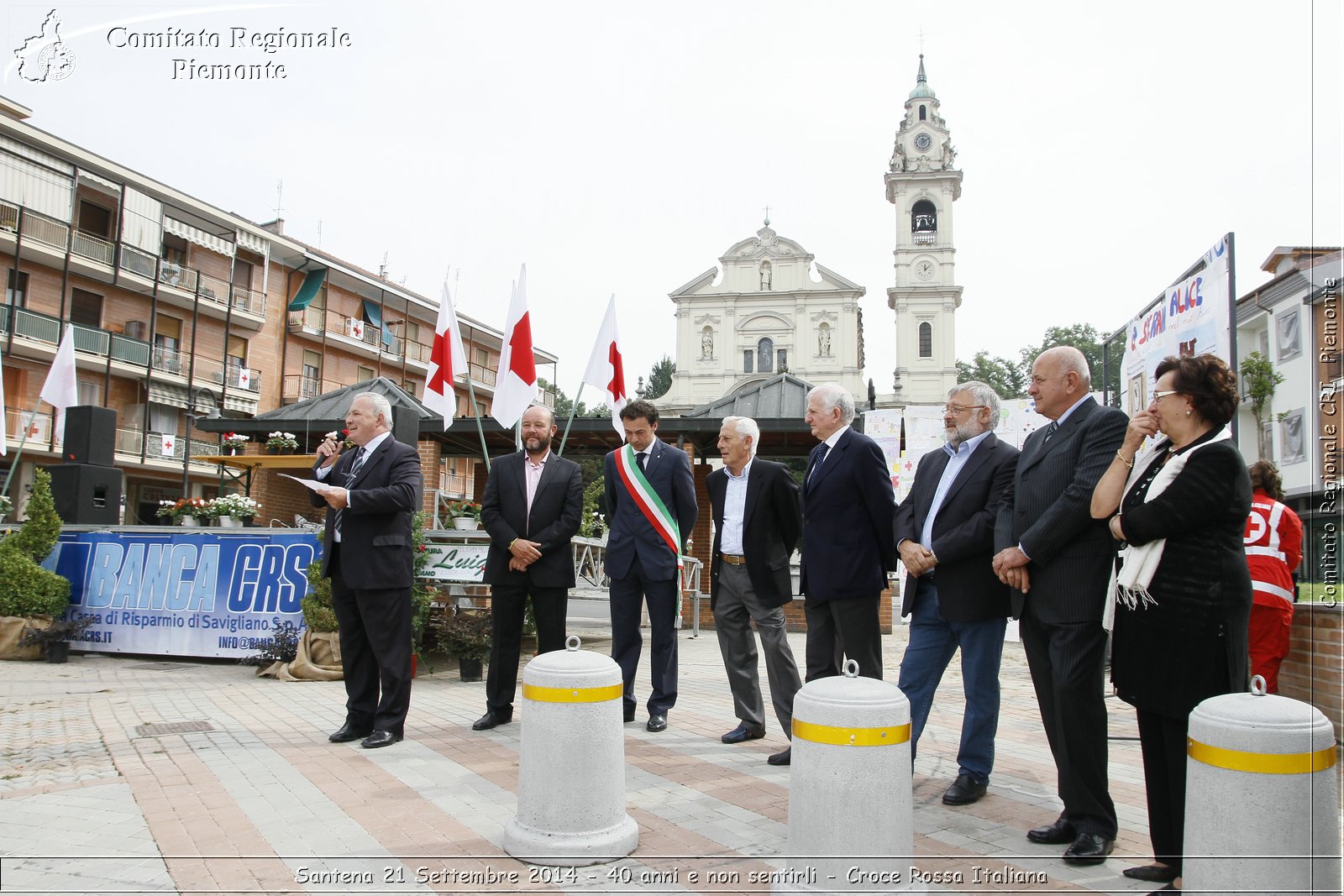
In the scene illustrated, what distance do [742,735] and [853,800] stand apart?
9.23ft

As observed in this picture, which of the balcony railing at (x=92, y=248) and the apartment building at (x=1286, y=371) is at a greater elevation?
the balcony railing at (x=92, y=248)

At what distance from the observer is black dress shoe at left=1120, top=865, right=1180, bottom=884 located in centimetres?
316

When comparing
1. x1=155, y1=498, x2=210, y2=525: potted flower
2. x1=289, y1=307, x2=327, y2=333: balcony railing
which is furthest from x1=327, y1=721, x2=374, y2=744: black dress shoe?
x1=289, y1=307, x2=327, y2=333: balcony railing

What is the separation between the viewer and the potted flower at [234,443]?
1673 centimetres

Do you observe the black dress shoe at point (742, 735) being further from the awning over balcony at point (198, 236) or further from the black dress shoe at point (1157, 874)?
the awning over balcony at point (198, 236)

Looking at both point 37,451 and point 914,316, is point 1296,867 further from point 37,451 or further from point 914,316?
point 914,316

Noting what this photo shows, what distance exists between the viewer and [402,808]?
157 inches

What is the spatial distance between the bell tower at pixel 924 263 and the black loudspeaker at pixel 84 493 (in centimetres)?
5342

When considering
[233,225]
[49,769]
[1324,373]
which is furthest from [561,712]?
[233,225]

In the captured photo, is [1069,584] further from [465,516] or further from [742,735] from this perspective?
[465,516]

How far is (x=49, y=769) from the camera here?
4.84 meters

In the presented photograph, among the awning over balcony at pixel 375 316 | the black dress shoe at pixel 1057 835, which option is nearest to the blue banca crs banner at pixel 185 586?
the black dress shoe at pixel 1057 835

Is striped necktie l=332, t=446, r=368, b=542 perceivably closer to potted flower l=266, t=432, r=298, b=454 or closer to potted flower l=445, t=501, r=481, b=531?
potted flower l=445, t=501, r=481, b=531

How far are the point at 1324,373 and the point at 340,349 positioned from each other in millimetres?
40554
